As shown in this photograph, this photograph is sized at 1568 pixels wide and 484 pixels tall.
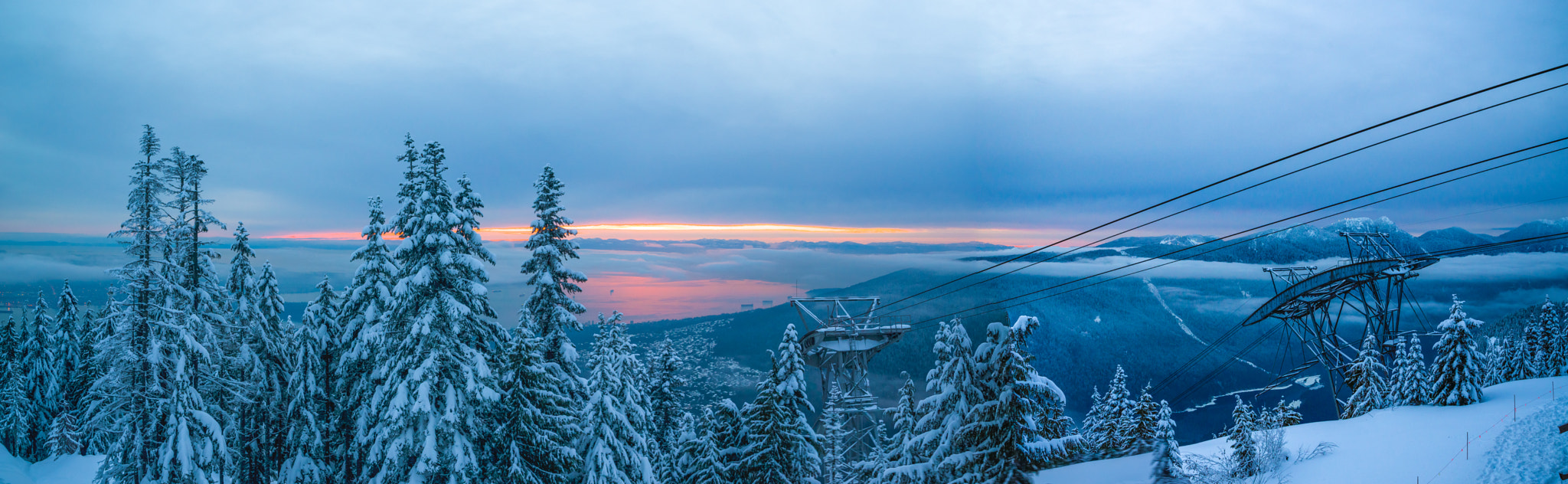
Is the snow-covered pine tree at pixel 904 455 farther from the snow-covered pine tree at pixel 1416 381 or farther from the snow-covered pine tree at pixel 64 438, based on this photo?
the snow-covered pine tree at pixel 64 438

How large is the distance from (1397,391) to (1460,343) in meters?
3.75

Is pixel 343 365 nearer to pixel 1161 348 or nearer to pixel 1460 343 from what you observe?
pixel 1460 343

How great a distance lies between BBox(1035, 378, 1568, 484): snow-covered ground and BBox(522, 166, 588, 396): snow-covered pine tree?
1526 cm

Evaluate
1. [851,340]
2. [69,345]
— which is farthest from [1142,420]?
[69,345]

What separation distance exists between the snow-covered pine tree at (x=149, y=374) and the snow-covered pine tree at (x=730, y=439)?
54.6 ft

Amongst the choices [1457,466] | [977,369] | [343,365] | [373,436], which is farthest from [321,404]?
[1457,466]

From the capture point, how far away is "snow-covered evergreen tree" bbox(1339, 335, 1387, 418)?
104 feet

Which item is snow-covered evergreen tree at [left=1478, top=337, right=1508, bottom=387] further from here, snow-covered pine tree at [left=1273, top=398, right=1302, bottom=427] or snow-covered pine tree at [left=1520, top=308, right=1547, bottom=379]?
snow-covered pine tree at [left=1273, top=398, right=1302, bottom=427]

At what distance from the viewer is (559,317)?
19484mm

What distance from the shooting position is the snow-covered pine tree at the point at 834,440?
98.5ft

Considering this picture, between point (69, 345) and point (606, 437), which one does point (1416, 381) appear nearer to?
point (606, 437)

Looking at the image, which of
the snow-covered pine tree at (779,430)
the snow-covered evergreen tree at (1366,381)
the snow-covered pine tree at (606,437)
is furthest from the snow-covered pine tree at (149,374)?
the snow-covered evergreen tree at (1366,381)

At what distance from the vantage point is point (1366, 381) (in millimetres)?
33312

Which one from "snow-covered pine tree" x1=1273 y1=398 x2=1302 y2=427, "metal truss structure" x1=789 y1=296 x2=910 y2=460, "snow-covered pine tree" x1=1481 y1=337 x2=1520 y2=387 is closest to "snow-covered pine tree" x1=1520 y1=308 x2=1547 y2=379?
"snow-covered pine tree" x1=1481 y1=337 x2=1520 y2=387
